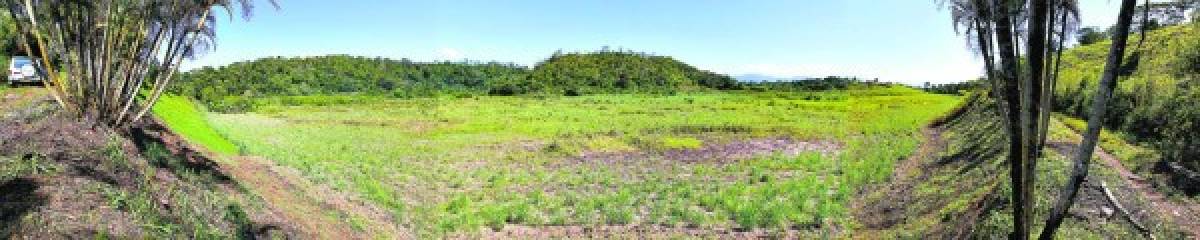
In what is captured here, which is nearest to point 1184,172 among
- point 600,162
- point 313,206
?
point 600,162

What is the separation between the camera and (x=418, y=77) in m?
150

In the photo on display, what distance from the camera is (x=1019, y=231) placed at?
9039 millimetres

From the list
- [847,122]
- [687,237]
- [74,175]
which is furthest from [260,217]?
[847,122]

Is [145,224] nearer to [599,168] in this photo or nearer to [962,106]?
[599,168]

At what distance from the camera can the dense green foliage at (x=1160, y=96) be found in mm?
23250

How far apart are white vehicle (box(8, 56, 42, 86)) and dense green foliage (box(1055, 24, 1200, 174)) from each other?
30.4m

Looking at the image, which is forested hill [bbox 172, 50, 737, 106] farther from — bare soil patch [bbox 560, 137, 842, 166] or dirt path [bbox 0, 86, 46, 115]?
dirt path [bbox 0, 86, 46, 115]

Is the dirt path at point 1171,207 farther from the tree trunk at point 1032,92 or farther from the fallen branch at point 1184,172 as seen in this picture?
the tree trunk at point 1032,92

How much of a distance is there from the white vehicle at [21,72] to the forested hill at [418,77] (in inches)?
3125

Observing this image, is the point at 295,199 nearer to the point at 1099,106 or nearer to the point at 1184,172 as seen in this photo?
the point at 1099,106

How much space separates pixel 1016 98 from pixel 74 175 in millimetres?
12346

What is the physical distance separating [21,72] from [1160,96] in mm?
38495

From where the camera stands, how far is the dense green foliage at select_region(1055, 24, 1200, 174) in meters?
23.2

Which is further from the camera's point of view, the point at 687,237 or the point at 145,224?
the point at 687,237
